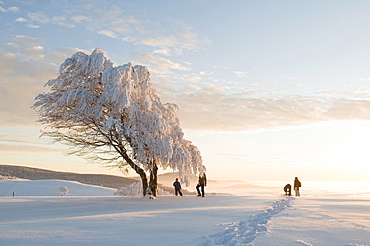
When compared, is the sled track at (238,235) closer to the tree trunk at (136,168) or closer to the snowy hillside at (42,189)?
the tree trunk at (136,168)

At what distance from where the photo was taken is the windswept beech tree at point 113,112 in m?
18.4

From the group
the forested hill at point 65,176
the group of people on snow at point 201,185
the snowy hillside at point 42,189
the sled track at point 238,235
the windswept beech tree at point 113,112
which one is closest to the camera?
the sled track at point 238,235

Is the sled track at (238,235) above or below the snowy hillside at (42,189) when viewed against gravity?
above

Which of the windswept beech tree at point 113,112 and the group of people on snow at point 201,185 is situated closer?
the windswept beech tree at point 113,112

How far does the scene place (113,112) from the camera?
61.9 feet

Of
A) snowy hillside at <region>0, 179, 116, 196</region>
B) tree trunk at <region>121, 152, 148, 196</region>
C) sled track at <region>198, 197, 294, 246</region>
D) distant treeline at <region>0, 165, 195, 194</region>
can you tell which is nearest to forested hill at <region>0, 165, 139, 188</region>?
distant treeline at <region>0, 165, 195, 194</region>

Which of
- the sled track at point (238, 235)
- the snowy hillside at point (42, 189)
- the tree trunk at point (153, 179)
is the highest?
the tree trunk at point (153, 179)

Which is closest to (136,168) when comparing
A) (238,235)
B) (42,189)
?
(238,235)

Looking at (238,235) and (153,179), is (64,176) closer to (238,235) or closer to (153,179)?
(153,179)

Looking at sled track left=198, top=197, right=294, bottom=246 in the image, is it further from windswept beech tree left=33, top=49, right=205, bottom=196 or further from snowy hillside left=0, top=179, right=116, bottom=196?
snowy hillside left=0, top=179, right=116, bottom=196

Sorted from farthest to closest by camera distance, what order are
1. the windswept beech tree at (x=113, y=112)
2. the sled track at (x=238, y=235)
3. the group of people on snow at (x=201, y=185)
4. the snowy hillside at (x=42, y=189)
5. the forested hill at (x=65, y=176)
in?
the forested hill at (x=65, y=176) → the snowy hillside at (x=42, y=189) → the group of people on snow at (x=201, y=185) → the windswept beech tree at (x=113, y=112) → the sled track at (x=238, y=235)

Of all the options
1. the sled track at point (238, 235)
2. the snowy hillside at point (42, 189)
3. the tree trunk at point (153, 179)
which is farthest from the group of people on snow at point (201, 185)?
the snowy hillside at point (42, 189)

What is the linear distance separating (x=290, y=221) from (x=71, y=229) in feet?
19.5

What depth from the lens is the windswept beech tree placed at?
1841 cm
